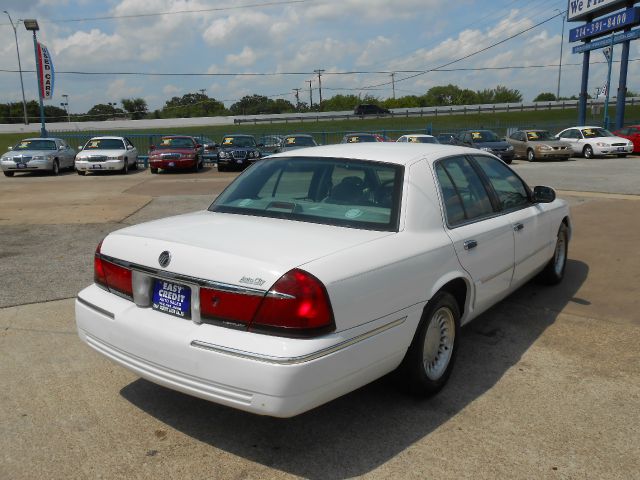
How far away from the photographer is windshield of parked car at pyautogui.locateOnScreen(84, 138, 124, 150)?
2247 cm

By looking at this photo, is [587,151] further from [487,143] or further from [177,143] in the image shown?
[177,143]

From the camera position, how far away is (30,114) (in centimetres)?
10062

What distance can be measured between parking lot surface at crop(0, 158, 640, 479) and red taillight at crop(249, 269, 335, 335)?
76 centimetres

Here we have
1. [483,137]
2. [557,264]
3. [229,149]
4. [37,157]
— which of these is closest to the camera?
[557,264]

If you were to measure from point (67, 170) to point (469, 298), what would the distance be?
22777mm

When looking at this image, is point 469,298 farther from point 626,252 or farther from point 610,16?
point 610,16

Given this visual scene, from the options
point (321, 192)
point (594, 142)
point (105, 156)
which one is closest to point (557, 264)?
point (321, 192)

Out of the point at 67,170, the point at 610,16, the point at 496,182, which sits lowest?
the point at 67,170

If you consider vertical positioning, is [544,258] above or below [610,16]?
below

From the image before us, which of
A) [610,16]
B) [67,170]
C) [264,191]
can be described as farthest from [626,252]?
[610,16]

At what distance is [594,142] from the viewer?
2564 cm

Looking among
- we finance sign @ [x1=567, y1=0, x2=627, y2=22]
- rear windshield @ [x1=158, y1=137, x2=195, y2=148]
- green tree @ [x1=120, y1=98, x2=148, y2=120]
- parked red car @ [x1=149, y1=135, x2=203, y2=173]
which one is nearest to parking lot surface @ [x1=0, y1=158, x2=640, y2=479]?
parked red car @ [x1=149, y1=135, x2=203, y2=173]

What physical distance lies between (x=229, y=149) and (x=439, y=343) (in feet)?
66.2

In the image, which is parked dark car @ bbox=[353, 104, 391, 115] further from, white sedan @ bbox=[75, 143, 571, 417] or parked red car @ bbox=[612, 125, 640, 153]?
white sedan @ bbox=[75, 143, 571, 417]
